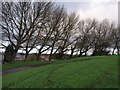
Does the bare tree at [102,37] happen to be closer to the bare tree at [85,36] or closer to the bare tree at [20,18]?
the bare tree at [85,36]

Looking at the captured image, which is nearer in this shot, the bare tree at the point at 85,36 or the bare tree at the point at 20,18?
the bare tree at the point at 20,18

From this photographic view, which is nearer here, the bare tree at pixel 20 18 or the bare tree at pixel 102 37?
the bare tree at pixel 20 18

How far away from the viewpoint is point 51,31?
49.7m

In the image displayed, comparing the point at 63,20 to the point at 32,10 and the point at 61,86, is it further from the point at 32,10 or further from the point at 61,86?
the point at 61,86

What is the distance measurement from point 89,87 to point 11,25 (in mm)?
32858

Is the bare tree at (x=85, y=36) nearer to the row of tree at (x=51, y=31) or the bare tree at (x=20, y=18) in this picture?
the row of tree at (x=51, y=31)

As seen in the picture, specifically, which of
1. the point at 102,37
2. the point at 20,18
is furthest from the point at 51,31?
the point at 102,37

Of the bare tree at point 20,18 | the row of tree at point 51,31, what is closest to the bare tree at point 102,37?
the row of tree at point 51,31

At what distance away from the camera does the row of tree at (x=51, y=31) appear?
41281mm

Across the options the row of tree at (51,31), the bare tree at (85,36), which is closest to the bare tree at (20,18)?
the row of tree at (51,31)

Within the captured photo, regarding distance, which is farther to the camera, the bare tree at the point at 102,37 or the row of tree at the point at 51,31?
the bare tree at the point at 102,37

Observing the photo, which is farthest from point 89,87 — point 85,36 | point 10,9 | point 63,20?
point 85,36

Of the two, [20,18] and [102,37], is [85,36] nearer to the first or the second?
[102,37]

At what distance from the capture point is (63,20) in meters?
54.2
